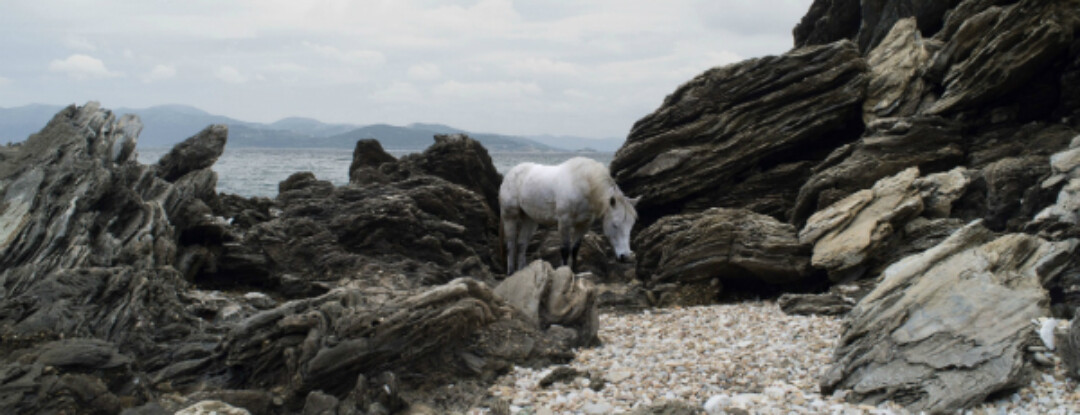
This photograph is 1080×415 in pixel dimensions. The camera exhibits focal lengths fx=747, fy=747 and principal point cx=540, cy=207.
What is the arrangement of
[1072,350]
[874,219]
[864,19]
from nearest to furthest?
[1072,350]
[874,219]
[864,19]

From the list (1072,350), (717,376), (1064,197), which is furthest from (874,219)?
(717,376)

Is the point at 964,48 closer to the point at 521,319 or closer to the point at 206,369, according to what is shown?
the point at 521,319

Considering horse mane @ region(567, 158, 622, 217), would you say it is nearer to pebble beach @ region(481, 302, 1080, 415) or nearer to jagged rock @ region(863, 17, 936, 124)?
pebble beach @ region(481, 302, 1080, 415)

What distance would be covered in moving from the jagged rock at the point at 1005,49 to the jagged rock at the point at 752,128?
6.99 feet

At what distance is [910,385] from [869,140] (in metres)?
8.93

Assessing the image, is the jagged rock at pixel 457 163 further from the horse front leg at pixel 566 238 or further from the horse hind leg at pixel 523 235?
the horse front leg at pixel 566 238

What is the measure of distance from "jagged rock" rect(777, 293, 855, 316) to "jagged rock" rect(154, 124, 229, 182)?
1193cm

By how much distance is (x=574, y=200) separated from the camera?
45.1ft

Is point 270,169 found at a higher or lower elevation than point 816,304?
lower

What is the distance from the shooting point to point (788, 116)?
17.1m

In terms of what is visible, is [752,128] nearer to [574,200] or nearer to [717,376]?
[574,200]

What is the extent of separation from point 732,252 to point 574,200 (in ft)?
9.72

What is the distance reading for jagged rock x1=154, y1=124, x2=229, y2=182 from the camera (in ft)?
50.6

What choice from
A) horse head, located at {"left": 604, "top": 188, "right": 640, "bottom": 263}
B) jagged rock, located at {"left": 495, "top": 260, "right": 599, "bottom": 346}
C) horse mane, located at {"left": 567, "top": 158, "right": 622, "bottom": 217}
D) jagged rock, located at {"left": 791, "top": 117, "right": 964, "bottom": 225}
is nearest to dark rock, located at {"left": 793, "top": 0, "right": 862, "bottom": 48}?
jagged rock, located at {"left": 791, "top": 117, "right": 964, "bottom": 225}
